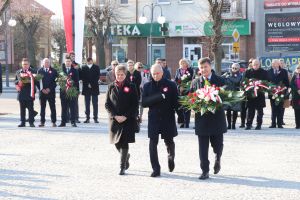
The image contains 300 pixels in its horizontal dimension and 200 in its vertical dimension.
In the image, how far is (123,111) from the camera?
35.1ft

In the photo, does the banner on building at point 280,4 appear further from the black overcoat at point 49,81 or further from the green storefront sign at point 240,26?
the black overcoat at point 49,81

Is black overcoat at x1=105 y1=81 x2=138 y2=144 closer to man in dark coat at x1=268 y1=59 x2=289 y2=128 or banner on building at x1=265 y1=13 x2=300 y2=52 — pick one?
man in dark coat at x1=268 y1=59 x2=289 y2=128

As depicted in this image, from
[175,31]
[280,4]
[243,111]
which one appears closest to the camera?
[243,111]

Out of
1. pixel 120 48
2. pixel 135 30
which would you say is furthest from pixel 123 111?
pixel 120 48

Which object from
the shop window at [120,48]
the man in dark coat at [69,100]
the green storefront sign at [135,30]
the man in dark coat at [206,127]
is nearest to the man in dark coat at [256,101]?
the man in dark coat at [69,100]

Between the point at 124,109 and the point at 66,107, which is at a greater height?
the point at 124,109

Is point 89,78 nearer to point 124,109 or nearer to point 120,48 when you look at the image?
point 124,109

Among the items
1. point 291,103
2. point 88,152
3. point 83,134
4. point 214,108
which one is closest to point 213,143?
point 214,108

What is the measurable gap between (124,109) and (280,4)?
1393 inches

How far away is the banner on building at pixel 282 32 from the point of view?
4338 centimetres

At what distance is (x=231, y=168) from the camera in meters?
11.2

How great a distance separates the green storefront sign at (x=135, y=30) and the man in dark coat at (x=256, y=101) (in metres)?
31.0

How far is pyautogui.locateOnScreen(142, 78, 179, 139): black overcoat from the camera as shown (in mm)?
10461

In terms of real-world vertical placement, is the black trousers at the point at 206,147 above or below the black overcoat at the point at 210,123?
below
